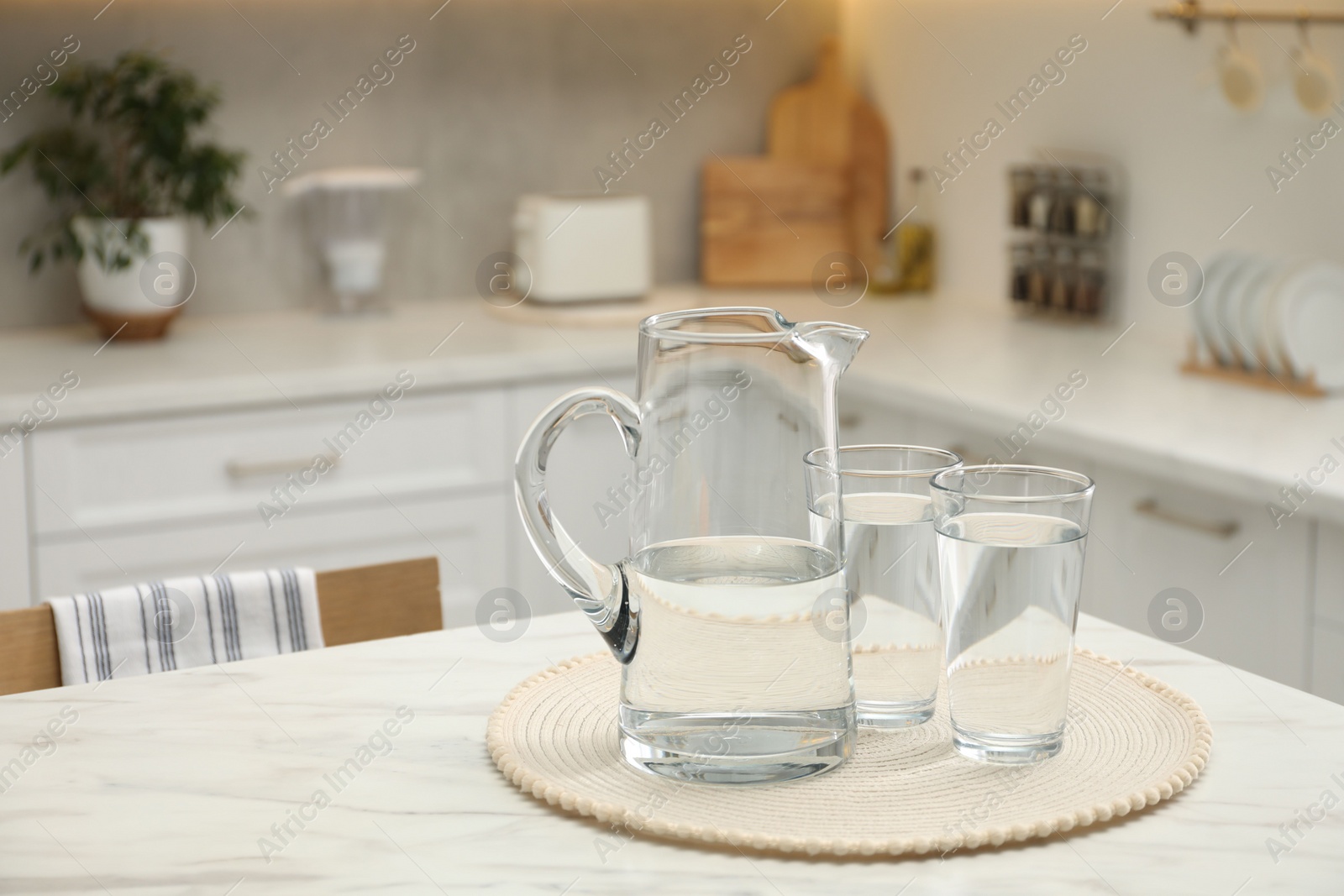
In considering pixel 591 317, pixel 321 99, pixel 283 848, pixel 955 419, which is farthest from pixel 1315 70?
pixel 283 848

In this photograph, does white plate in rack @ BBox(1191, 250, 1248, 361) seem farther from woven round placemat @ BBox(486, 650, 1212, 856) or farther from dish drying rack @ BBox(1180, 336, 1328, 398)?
woven round placemat @ BBox(486, 650, 1212, 856)

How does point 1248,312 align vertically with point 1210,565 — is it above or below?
above

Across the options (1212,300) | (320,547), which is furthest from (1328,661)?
(320,547)

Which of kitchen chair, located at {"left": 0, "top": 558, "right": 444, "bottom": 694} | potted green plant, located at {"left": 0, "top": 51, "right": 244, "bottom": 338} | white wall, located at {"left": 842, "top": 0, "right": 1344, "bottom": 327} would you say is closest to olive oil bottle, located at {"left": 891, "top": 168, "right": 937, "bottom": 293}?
white wall, located at {"left": 842, "top": 0, "right": 1344, "bottom": 327}

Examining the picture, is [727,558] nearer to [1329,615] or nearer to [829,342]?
[829,342]

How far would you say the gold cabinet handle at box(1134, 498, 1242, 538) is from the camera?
1.64 m

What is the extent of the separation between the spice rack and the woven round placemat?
172cm

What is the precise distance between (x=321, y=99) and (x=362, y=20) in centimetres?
17

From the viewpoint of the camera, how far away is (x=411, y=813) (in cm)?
70

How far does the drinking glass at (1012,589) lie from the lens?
692mm

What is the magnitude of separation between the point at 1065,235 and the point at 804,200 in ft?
2.02

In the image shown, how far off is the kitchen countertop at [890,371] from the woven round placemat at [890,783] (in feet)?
2.68

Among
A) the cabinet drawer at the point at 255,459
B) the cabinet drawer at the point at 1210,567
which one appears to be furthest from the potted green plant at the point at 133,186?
the cabinet drawer at the point at 1210,567

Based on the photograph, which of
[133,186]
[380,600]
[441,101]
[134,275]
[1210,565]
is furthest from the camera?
[441,101]
